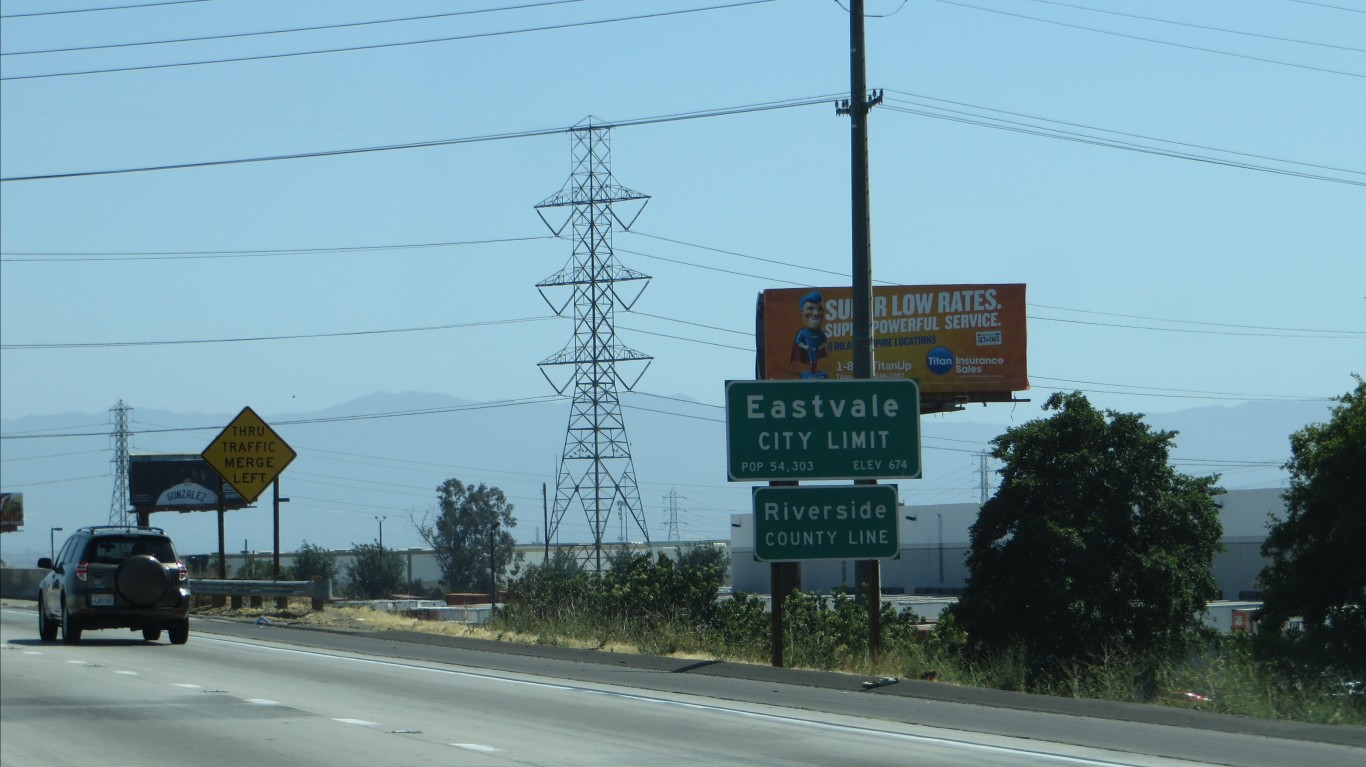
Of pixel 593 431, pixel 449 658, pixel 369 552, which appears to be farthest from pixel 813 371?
pixel 369 552

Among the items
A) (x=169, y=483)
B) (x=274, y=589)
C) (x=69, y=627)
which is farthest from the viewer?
(x=169, y=483)

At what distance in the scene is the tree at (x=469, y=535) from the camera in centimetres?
11881

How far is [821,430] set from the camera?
2044 centimetres

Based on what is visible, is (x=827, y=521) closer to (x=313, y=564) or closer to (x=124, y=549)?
(x=124, y=549)

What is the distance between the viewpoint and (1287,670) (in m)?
29.8

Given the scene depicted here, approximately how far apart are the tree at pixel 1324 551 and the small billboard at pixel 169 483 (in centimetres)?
5145

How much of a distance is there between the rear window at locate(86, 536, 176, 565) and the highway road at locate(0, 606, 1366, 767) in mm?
3027

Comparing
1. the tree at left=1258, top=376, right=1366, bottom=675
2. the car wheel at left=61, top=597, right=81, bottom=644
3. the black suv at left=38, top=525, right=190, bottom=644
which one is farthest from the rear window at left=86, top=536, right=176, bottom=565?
the tree at left=1258, top=376, right=1366, bottom=675

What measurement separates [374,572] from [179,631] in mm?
67257

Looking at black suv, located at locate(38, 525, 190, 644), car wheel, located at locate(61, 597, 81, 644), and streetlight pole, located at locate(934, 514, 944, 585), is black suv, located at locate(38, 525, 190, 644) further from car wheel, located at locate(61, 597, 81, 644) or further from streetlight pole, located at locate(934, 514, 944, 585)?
streetlight pole, located at locate(934, 514, 944, 585)

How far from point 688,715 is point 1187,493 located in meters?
26.1

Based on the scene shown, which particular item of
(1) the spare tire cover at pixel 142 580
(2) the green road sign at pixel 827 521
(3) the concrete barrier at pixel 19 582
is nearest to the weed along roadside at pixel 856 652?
(2) the green road sign at pixel 827 521

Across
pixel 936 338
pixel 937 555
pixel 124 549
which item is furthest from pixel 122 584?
pixel 937 555

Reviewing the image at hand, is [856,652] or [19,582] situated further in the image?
[19,582]
